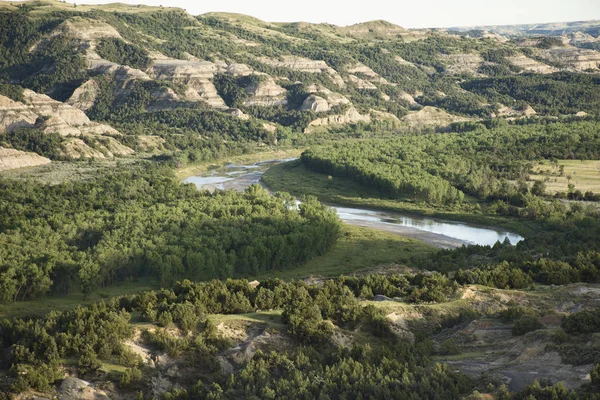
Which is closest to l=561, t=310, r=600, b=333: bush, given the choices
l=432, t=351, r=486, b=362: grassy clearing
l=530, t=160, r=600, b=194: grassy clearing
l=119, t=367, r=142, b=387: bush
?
l=432, t=351, r=486, b=362: grassy clearing

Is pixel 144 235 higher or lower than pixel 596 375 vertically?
lower

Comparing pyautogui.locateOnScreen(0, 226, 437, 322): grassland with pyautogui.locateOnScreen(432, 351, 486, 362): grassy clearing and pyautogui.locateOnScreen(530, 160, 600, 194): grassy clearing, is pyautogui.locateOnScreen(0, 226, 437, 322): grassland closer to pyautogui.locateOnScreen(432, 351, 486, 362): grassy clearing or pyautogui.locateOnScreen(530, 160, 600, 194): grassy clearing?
pyautogui.locateOnScreen(432, 351, 486, 362): grassy clearing

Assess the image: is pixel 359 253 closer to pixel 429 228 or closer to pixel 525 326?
pixel 429 228

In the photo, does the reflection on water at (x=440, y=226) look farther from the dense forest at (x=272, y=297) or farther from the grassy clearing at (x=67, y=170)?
the grassy clearing at (x=67, y=170)

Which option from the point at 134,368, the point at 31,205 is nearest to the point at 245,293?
the point at 134,368

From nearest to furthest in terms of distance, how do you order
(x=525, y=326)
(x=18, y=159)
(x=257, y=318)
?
1. (x=525, y=326)
2. (x=257, y=318)
3. (x=18, y=159)

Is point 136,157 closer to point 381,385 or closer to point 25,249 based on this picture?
point 25,249

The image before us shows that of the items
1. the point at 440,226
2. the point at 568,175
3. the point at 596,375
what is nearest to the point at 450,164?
the point at 568,175
